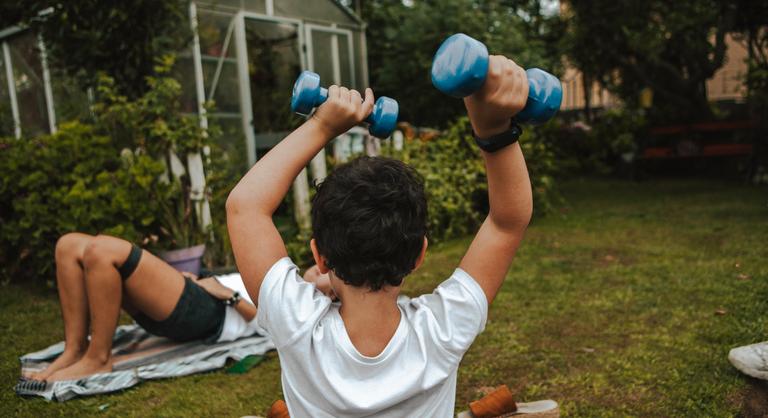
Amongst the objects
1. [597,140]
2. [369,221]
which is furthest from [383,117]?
[597,140]

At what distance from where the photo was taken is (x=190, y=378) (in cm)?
312

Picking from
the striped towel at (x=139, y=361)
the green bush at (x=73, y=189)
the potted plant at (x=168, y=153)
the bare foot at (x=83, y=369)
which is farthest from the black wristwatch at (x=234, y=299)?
the potted plant at (x=168, y=153)

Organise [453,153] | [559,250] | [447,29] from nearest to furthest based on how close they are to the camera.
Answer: [559,250], [453,153], [447,29]

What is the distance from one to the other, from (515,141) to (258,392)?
7.07ft

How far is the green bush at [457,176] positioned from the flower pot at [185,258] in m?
2.35

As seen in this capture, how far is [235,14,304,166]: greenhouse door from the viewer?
8.52 m

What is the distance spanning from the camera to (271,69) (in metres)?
9.25

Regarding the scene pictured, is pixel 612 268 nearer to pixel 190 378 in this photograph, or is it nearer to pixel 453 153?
pixel 453 153

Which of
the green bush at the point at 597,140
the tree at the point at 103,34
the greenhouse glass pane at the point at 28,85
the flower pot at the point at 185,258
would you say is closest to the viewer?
the flower pot at the point at 185,258

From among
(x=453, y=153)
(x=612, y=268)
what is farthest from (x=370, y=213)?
Result: (x=453, y=153)

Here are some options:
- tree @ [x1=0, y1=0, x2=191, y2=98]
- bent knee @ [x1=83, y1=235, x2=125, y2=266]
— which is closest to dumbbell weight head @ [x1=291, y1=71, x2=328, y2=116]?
bent knee @ [x1=83, y1=235, x2=125, y2=266]

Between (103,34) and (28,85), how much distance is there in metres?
3.94

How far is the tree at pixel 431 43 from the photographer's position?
8.37m

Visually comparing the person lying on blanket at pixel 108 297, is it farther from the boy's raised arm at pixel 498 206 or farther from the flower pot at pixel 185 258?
the boy's raised arm at pixel 498 206
